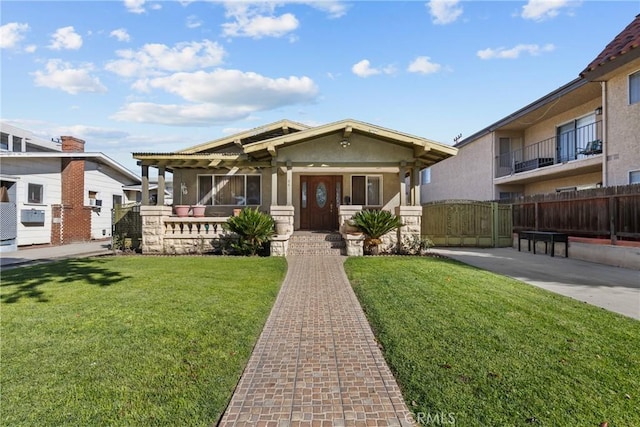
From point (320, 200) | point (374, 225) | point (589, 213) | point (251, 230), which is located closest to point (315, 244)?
point (374, 225)

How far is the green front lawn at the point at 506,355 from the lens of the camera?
2818 millimetres

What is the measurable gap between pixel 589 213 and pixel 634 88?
14.6 feet

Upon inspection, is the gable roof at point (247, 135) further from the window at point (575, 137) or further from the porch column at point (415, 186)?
the window at point (575, 137)

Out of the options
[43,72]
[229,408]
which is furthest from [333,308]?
[43,72]

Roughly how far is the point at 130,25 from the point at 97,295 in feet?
29.7

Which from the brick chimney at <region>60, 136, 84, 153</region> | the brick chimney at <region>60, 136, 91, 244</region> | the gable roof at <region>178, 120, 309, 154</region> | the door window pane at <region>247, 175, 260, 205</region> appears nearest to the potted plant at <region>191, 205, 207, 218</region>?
the door window pane at <region>247, 175, 260, 205</region>

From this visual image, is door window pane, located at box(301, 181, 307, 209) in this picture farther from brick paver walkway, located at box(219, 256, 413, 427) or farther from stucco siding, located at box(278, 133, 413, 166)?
brick paver walkway, located at box(219, 256, 413, 427)

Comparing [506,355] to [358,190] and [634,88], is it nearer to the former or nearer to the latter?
[358,190]

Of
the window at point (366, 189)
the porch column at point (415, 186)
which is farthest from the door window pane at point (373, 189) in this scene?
the porch column at point (415, 186)

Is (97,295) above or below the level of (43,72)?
below

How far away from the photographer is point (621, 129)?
12.0 metres

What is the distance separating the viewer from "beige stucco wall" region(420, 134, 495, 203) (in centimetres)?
2109

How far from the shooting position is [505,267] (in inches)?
387

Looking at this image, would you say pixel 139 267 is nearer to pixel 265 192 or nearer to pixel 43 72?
pixel 265 192
